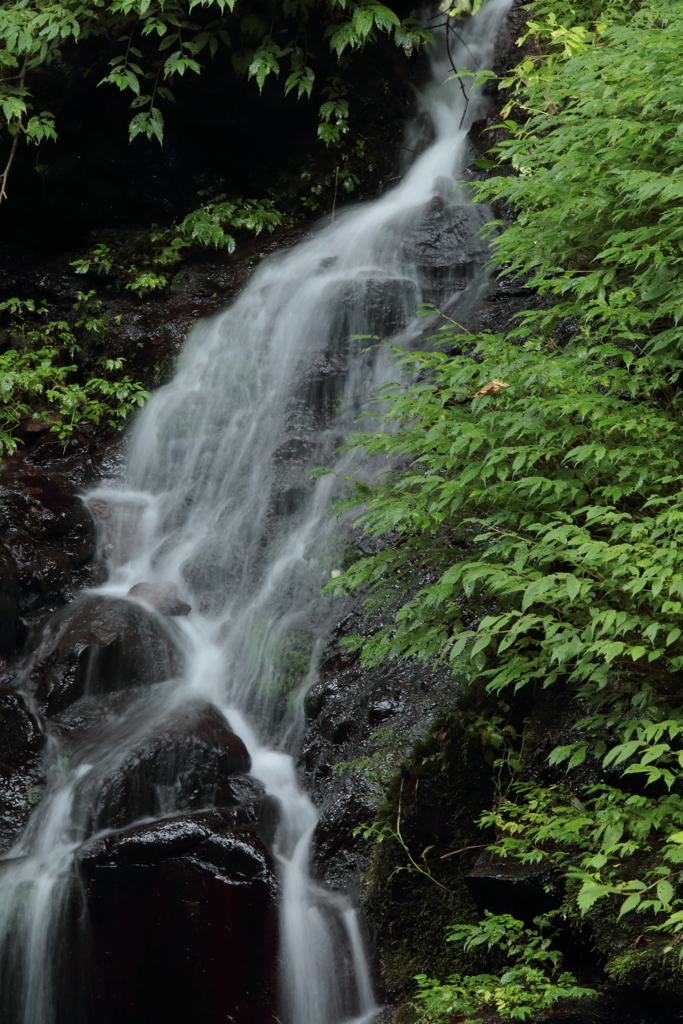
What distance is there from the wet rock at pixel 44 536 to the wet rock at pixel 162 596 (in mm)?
620

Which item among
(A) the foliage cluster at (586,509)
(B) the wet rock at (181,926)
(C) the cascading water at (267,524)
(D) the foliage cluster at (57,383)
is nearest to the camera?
(A) the foliage cluster at (586,509)

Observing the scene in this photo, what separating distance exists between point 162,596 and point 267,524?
1112 mm

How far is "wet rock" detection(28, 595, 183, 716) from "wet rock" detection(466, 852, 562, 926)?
3485 millimetres

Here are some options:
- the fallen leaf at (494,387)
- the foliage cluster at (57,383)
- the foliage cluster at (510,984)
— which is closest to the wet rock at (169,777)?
the foliage cluster at (510,984)

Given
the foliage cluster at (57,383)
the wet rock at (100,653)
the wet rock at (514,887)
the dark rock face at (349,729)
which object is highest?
the foliage cluster at (57,383)

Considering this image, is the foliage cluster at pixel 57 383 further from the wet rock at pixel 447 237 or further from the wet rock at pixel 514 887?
the wet rock at pixel 514 887

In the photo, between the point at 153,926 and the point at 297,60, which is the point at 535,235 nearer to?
the point at 153,926

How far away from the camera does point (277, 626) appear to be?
6.57 m

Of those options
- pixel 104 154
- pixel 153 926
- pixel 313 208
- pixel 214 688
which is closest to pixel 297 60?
pixel 313 208

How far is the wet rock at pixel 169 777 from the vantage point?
5223 millimetres

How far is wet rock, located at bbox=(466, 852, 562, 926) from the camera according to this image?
11.1 feet

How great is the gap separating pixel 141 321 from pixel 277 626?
5.00 meters

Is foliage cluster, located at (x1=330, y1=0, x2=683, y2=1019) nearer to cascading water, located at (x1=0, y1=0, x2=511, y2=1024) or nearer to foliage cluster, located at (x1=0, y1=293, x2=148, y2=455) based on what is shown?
cascading water, located at (x1=0, y1=0, x2=511, y2=1024)

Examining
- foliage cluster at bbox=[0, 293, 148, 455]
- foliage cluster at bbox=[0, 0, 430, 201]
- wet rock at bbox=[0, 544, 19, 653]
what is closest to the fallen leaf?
wet rock at bbox=[0, 544, 19, 653]
